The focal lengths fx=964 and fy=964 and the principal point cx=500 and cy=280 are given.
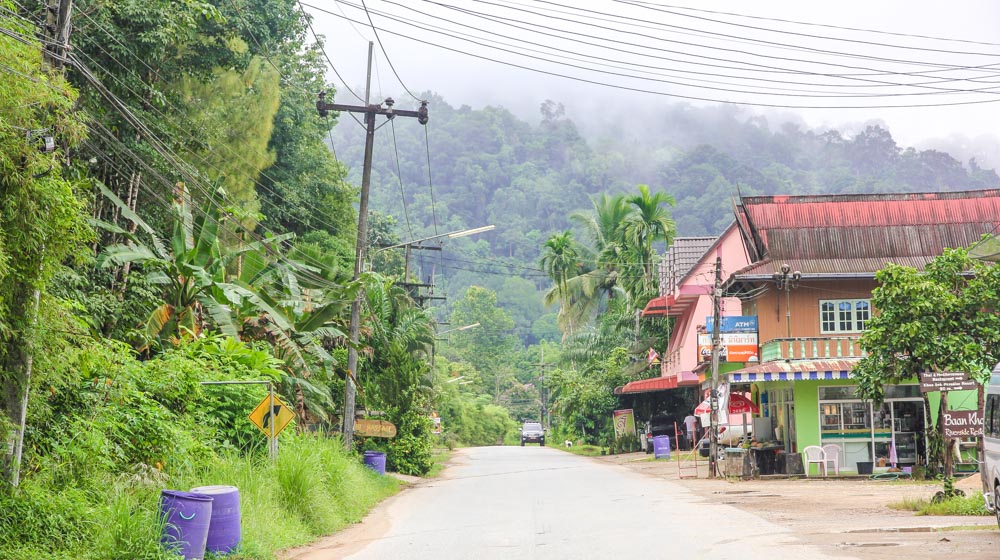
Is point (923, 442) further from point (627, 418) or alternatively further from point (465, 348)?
point (465, 348)

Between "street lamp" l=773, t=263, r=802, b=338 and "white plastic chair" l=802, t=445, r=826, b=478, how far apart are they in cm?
360

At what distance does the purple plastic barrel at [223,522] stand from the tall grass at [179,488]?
0.61ft

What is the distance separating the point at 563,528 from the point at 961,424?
765cm

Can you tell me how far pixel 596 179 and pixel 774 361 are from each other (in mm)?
120437

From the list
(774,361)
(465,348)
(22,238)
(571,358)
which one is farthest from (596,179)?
(22,238)

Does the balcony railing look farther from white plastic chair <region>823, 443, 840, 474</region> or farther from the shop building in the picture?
white plastic chair <region>823, 443, 840, 474</region>

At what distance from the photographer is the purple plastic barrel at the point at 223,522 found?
11148mm

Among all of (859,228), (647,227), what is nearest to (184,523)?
(859,228)

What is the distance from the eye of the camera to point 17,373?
9.82 metres

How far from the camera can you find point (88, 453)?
11.2m

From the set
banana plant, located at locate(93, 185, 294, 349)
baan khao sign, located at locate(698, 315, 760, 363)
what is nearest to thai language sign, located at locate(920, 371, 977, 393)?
baan khao sign, located at locate(698, 315, 760, 363)

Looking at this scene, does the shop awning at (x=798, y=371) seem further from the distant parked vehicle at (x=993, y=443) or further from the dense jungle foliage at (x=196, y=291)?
the distant parked vehicle at (x=993, y=443)

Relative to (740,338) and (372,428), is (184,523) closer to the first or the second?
(372,428)

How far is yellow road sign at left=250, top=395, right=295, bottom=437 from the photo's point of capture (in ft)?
49.0
